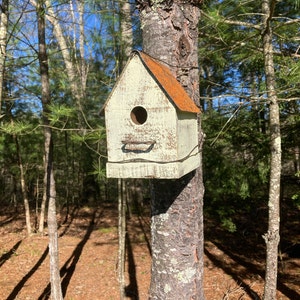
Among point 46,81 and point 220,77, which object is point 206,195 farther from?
point 46,81

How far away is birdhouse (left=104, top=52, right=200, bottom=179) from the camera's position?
1.69 meters

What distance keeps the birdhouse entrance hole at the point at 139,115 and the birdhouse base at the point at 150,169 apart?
0.28m

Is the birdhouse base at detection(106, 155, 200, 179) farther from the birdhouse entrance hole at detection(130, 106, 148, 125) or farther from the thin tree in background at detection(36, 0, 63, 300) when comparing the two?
the thin tree in background at detection(36, 0, 63, 300)

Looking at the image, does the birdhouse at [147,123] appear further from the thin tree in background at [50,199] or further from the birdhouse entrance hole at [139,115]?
the thin tree in background at [50,199]

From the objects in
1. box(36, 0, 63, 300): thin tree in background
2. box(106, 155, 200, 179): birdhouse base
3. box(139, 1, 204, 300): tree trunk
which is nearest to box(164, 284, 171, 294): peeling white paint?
box(139, 1, 204, 300): tree trunk

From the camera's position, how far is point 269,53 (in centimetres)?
429

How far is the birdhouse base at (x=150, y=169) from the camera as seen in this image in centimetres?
165

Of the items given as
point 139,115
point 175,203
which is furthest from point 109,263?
point 139,115

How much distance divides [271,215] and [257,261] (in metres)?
3.04

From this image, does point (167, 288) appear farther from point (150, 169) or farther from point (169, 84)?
point (169, 84)

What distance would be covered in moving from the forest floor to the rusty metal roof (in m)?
3.50

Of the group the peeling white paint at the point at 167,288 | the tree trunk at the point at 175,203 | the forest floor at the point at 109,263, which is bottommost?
the forest floor at the point at 109,263

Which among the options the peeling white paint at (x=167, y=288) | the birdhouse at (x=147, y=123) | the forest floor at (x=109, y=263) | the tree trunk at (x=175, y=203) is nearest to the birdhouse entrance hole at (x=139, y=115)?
the birdhouse at (x=147, y=123)

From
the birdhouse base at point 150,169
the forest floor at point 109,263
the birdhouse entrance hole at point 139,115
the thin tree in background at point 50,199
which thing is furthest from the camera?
the forest floor at point 109,263
